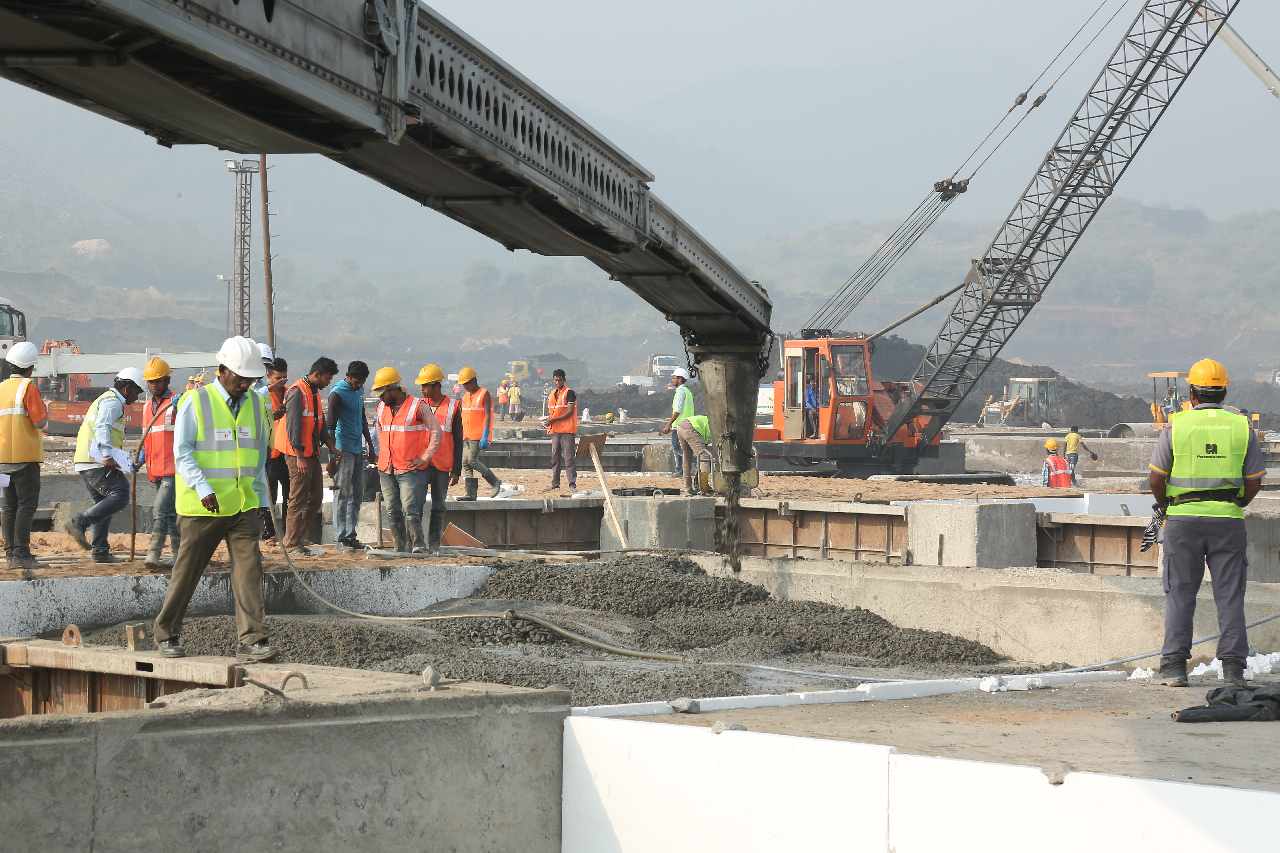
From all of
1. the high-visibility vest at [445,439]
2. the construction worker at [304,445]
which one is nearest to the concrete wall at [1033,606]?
the high-visibility vest at [445,439]

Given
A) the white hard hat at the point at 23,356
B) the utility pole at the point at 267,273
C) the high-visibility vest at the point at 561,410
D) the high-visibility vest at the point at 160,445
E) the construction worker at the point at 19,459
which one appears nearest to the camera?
the construction worker at the point at 19,459

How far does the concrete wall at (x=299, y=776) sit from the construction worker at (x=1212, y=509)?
12.0 ft

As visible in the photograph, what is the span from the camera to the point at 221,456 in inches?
355

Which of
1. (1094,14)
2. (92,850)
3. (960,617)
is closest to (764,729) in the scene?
(92,850)

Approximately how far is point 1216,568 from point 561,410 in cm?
1465

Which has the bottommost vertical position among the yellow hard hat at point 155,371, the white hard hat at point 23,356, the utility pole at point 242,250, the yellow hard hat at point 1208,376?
the yellow hard hat at point 1208,376

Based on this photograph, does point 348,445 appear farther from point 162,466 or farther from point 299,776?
point 299,776

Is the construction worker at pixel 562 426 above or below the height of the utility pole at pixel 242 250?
below

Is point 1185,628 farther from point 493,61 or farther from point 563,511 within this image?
point 563,511

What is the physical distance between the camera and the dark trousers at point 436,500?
14609 millimetres

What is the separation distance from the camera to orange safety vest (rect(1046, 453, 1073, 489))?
89.5 ft

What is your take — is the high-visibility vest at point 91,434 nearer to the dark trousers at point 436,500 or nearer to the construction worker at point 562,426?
the dark trousers at point 436,500

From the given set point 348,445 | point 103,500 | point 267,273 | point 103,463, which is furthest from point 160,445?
point 267,273

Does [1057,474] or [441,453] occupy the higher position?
[441,453]
